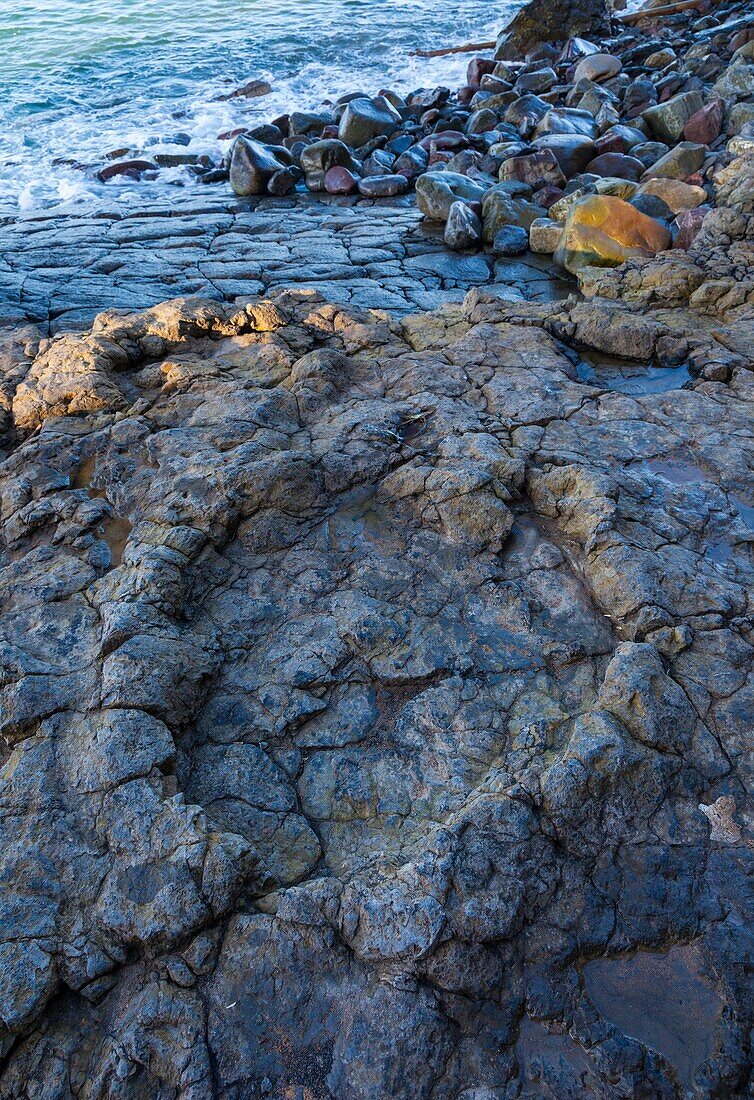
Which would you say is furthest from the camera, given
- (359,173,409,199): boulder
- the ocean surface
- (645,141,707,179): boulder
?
the ocean surface

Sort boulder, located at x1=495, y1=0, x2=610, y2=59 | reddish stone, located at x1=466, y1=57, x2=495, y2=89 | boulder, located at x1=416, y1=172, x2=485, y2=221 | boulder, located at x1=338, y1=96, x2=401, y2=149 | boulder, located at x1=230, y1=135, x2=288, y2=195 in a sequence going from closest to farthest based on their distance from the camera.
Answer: boulder, located at x1=416, y1=172, x2=485, y2=221 → boulder, located at x1=230, y1=135, x2=288, y2=195 → boulder, located at x1=338, y1=96, x2=401, y2=149 → reddish stone, located at x1=466, y1=57, x2=495, y2=89 → boulder, located at x1=495, y1=0, x2=610, y2=59

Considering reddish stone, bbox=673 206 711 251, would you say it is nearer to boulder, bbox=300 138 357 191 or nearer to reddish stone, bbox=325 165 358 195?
reddish stone, bbox=325 165 358 195

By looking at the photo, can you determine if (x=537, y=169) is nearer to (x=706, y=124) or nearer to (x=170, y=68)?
(x=706, y=124)

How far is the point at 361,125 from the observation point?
11.4 m

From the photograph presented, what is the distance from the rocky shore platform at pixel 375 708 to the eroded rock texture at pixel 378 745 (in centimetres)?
1

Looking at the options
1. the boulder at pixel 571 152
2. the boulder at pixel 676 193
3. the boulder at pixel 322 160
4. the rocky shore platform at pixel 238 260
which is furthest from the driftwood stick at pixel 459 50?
the boulder at pixel 676 193

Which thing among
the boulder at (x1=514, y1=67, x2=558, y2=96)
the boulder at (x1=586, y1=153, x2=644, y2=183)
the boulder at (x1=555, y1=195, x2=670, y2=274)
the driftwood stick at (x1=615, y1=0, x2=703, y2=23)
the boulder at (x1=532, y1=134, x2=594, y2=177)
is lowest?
the boulder at (x1=555, y1=195, x2=670, y2=274)

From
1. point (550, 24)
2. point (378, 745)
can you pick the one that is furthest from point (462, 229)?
point (550, 24)

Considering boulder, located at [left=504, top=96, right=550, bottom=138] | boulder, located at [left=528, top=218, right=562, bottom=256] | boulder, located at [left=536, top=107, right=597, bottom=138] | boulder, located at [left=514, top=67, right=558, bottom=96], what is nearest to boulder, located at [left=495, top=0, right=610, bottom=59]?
boulder, located at [left=514, top=67, right=558, bottom=96]

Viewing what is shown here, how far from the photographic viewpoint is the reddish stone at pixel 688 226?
22.2 feet

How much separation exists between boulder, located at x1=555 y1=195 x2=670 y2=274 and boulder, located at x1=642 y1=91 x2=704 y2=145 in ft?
11.7

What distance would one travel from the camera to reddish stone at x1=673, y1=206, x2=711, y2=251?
6.77m

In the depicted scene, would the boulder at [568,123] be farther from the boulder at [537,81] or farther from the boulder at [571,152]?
the boulder at [537,81]

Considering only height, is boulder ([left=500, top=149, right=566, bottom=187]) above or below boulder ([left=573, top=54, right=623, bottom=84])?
below
